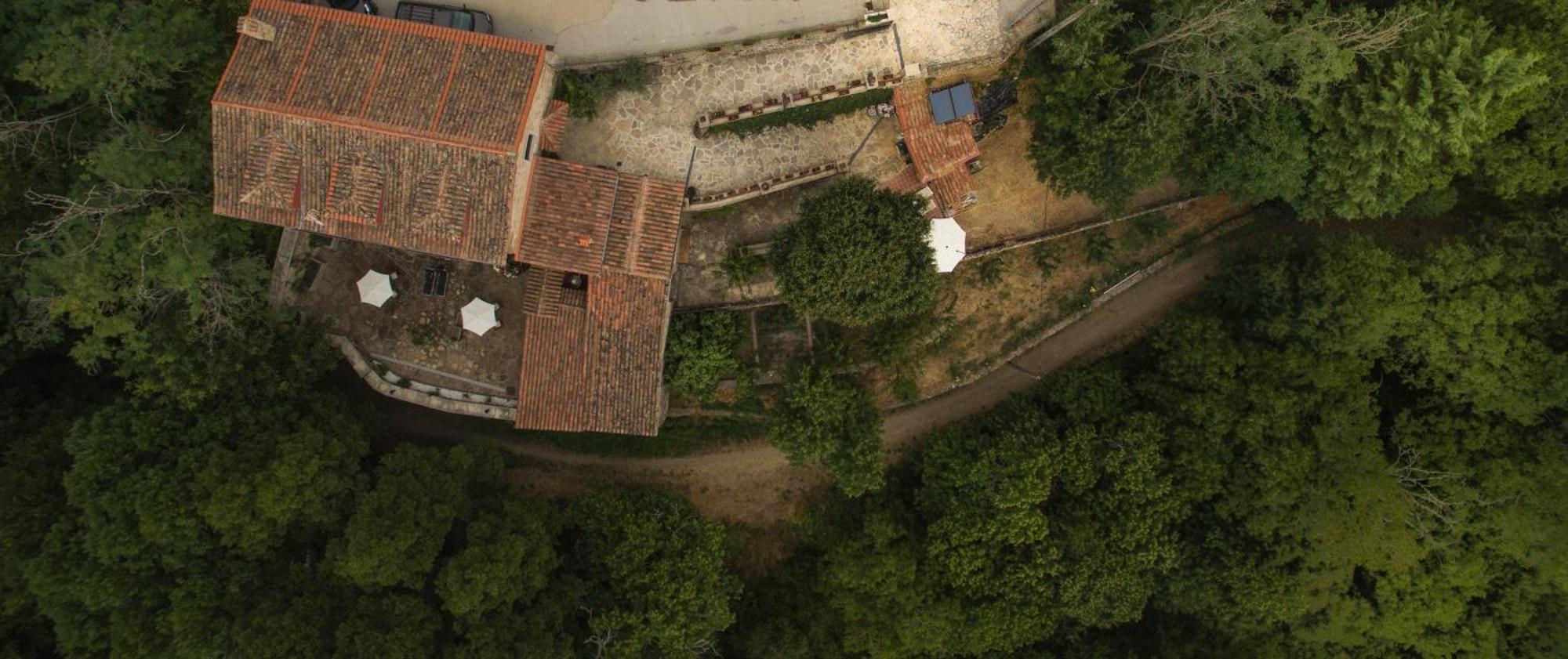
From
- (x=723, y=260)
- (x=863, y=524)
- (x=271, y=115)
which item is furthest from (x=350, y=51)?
(x=863, y=524)

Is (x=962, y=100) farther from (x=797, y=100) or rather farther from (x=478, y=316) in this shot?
(x=478, y=316)

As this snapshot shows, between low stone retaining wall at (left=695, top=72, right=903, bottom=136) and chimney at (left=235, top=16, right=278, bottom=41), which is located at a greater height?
chimney at (left=235, top=16, right=278, bottom=41)

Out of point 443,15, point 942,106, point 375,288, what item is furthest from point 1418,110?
point 375,288

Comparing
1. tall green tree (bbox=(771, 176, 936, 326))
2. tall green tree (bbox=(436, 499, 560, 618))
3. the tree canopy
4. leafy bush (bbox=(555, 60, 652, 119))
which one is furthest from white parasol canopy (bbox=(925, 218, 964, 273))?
tall green tree (bbox=(436, 499, 560, 618))

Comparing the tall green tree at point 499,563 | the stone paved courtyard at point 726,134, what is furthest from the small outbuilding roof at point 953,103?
the tall green tree at point 499,563

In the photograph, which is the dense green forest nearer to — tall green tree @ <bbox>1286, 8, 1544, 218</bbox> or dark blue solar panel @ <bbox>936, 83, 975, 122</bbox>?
tall green tree @ <bbox>1286, 8, 1544, 218</bbox>

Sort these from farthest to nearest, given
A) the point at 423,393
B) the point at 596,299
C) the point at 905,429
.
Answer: the point at 905,429 → the point at 423,393 → the point at 596,299
